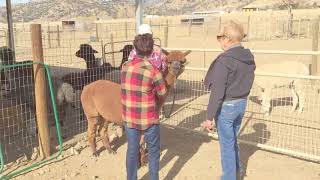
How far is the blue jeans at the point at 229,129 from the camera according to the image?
428 centimetres

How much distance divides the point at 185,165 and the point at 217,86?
6.57 ft

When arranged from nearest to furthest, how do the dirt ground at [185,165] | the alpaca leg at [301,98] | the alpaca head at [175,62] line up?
the alpaca head at [175,62], the dirt ground at [185,165], the alpaca leg at [301,98]

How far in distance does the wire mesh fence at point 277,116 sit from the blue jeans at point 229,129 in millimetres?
1625

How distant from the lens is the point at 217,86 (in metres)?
4.07

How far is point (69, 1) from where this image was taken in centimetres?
11200

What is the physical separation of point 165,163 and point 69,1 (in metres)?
Result: 113

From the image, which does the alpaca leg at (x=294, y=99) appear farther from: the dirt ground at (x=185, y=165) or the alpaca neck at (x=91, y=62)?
the alpaca neck at (x=91, y=62)

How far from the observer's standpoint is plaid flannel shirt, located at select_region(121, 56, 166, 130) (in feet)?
13.4

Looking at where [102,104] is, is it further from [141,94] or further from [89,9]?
[89,9]

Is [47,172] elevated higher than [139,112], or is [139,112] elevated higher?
[139,112]

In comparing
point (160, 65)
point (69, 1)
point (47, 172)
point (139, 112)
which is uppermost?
point (69, 1)

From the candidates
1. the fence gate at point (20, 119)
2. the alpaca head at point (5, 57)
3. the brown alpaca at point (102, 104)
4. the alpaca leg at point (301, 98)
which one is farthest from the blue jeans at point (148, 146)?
the alpaca leg at point (301, 98)

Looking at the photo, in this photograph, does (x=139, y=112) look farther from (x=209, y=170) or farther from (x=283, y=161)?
(x=283, y=161)

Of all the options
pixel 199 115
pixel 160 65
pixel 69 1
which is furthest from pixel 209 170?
pixel 69 1
